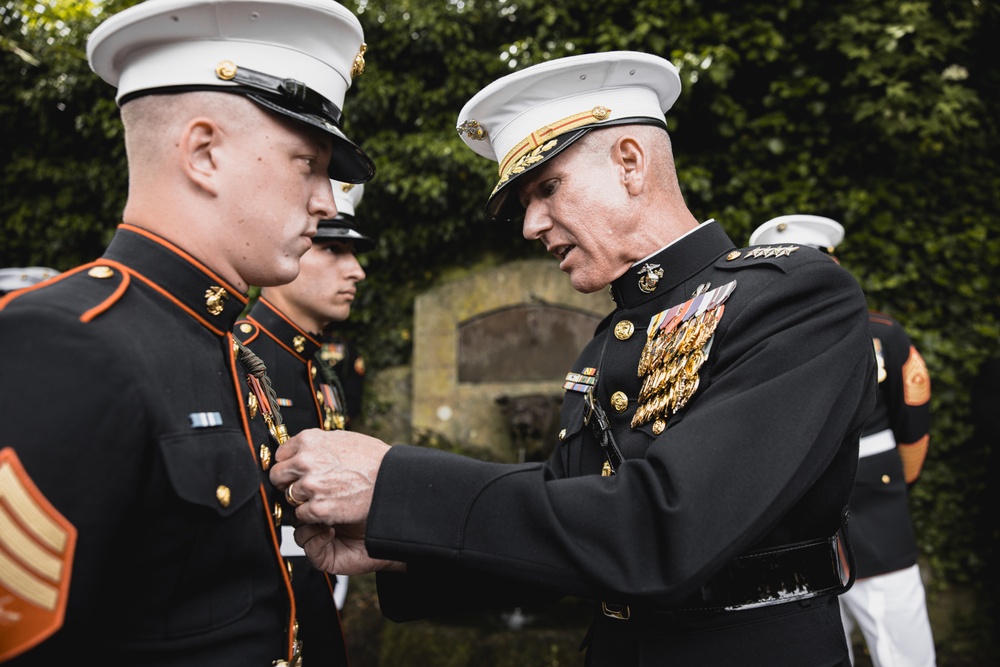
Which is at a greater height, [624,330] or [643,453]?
[624,330]

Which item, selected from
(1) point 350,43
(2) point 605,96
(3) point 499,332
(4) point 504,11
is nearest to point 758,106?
(4) point 504,11

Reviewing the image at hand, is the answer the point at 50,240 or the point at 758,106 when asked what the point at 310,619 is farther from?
the point at 50,240

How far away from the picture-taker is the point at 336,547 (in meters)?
1.74

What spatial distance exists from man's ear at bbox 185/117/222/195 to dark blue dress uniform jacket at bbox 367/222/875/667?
0.67 m

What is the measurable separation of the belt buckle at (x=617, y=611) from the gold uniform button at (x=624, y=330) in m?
0.71

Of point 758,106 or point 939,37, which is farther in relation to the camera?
point 758,106

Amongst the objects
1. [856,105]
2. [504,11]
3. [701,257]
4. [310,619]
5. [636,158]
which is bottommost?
[310,619]

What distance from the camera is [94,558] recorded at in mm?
1139

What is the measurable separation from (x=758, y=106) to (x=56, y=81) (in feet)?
21.6

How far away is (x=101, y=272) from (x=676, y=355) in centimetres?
125

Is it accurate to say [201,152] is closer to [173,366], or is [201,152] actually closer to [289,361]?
[173,366]

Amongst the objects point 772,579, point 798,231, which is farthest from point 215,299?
point 798,231

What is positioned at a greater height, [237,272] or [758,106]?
[758,106]

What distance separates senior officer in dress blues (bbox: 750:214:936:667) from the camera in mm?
4000
